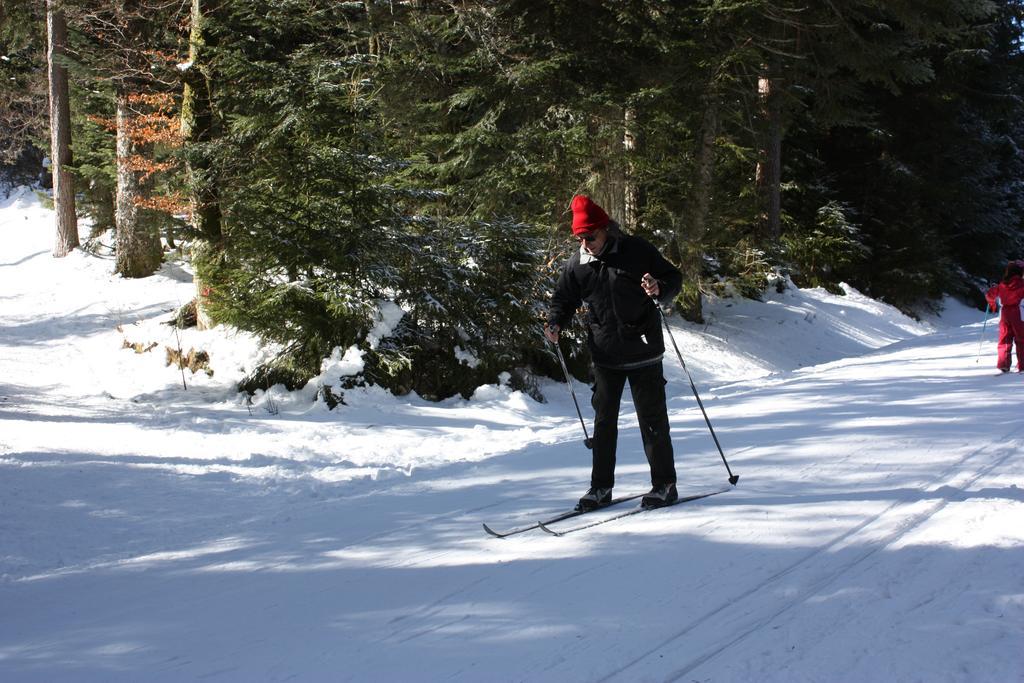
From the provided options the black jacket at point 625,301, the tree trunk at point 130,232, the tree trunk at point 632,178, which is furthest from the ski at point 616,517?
the tree trunk at point 130,232

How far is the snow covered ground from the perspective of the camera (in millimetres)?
3504

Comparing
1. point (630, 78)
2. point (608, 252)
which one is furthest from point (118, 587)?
point (630, 78)

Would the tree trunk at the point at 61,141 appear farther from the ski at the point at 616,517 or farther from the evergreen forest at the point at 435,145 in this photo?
the ski at the point at 616,517

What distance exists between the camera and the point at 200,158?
1191 cm

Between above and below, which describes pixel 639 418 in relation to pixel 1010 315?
below

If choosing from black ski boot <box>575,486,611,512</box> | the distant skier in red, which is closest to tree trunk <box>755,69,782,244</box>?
the distant skier in red

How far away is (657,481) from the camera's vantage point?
543cm

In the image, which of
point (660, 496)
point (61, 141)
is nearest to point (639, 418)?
point (660, 496)

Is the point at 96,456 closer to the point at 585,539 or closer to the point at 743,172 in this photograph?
the point at 585,539

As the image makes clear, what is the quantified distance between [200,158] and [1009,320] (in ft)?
38.3

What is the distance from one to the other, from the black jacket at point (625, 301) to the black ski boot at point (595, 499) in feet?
2.87

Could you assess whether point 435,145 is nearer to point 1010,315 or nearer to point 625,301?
point 1010,315

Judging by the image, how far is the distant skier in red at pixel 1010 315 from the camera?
35.0 ft

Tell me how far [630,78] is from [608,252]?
10335mm
